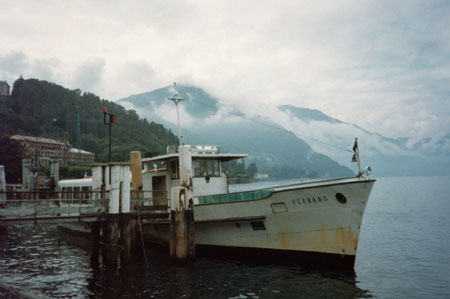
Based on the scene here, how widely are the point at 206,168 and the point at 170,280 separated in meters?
8.58

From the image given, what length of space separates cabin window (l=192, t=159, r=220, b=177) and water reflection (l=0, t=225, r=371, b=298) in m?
5.52

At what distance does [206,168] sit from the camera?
2464 centimetres

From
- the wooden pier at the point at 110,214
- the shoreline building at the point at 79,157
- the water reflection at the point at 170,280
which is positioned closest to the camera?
the water reflection at the point at 170,280

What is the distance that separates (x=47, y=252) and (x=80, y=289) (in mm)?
10838

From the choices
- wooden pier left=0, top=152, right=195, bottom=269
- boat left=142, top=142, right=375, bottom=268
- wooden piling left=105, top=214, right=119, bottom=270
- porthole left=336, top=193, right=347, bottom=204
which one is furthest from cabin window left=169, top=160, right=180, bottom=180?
porthole left=336, top=193, right=347, bottom=204

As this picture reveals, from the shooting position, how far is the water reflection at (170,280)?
16.1 m

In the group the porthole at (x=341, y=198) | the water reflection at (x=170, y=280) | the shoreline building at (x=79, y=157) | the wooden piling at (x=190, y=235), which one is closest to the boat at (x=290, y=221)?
the porthole at (x=341, y=198)

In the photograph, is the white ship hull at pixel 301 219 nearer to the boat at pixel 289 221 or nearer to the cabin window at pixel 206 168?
the boat at pixel 289 221

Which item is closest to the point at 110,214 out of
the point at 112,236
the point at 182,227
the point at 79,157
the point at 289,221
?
the point at 112,236

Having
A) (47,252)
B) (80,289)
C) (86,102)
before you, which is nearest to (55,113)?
(86,102)

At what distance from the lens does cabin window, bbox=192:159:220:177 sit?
79.9 ft

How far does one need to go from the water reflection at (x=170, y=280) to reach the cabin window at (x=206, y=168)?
5.52m

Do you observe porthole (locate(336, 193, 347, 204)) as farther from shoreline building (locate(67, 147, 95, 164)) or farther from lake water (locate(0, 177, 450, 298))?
shoreline building (locate(67, 147, 95, 164))

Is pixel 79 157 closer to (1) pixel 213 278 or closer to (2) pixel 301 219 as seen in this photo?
→ (1) pixel 213 278
